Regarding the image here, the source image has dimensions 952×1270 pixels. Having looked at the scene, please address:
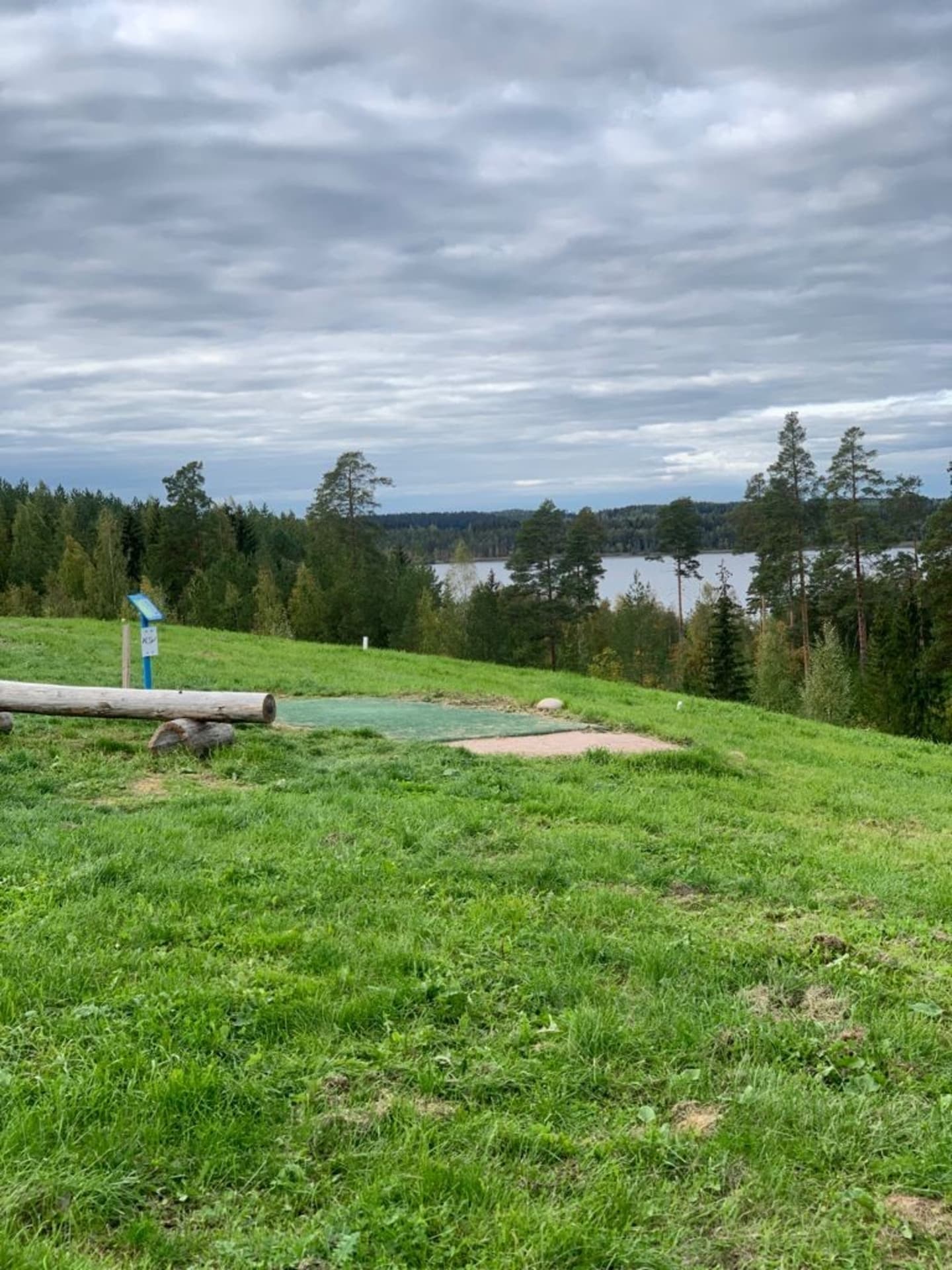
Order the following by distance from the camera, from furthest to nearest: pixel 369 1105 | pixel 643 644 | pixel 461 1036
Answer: pixel 643 644 < pixel 461 1036 < pixel 369 1105

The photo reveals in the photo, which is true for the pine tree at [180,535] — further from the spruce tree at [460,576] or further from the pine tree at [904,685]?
the pine tree at [904,685]

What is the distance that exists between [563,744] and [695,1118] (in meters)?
7.43

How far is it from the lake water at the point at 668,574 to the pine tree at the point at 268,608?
12.2m

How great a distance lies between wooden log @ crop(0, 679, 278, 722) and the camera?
29.6ft

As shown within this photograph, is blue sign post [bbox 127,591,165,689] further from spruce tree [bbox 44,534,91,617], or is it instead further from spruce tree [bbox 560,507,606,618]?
spruce tree [bbox 44,534,91,617]

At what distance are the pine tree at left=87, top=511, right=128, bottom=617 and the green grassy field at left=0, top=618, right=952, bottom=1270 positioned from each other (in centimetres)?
4816

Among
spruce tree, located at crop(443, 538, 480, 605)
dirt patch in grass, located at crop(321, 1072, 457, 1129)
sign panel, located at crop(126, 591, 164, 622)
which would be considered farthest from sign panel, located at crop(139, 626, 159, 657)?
spruce tree, located at crop(443, 538, 480, 605)

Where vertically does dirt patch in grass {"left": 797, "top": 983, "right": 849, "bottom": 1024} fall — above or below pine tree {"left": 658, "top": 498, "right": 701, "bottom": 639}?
below

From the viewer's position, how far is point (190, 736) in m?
8.82

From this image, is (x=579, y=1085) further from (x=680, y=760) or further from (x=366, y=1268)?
(x=680, y=760)

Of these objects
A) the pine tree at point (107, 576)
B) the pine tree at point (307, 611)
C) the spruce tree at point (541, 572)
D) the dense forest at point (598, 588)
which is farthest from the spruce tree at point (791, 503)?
the pine tree at point (107, 576)

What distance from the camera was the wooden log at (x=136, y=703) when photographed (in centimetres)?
902

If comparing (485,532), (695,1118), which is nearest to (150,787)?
(695,1118)

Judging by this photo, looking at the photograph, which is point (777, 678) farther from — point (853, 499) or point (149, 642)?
point (149, 642)
